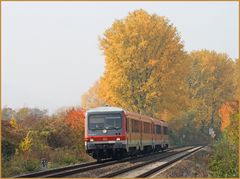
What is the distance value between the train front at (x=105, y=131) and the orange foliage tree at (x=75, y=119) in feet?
14.7

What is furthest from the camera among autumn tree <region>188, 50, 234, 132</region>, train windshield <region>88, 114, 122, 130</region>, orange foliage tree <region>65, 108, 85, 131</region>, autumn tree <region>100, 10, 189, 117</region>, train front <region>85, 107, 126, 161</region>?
autumn tree <region>188, 50, 234, 132</region>

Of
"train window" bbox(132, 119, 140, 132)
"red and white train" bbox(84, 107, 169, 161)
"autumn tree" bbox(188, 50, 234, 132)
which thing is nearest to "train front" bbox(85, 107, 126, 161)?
"red and white train" bbox(84, 107, 169, 161)

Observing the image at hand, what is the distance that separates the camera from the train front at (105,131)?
28562 millimetres

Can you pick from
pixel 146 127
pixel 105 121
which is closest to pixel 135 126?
pixel 105 121

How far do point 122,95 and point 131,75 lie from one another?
1.86 metres

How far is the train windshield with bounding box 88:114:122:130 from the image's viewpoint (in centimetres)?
2892

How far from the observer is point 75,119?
3434 cm

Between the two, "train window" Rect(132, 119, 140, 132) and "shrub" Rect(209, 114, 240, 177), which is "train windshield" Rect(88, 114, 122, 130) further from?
"shrub" Rect(209, 114, 240, 177)

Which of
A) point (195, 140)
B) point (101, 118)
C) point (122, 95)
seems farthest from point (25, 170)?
point (195, 140)

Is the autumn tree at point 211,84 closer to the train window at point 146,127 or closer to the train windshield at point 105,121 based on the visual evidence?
the train window at point 146,127

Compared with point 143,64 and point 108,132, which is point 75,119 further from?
Result: point 143,64

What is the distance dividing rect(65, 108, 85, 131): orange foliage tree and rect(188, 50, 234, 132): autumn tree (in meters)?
31.8

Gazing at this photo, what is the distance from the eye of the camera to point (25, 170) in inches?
882

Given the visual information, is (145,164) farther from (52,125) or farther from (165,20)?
(165,20)
